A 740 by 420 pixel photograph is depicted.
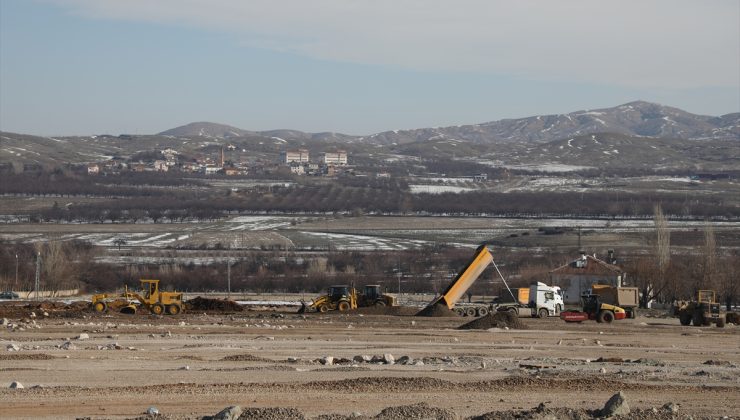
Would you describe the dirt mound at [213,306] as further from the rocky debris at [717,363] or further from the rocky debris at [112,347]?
the rocky debris at [717,363]

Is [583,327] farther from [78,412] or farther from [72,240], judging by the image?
[72,240]

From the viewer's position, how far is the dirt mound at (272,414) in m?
16.1

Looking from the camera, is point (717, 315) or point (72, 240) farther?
point (72, 240)

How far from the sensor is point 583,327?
142 feet

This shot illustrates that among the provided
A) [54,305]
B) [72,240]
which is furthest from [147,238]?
[54,305]

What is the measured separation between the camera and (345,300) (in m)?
52.2

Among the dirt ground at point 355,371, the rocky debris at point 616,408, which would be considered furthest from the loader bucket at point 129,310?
the rocky debris at point 616,408

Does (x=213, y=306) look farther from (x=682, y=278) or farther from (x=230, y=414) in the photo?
(x=230, y=414)

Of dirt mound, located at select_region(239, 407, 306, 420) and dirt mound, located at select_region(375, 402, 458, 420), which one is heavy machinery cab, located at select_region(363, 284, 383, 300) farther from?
dirt mound, located at select_region(239, 407, 306, 420)

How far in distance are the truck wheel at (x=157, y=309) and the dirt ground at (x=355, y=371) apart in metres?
6.82

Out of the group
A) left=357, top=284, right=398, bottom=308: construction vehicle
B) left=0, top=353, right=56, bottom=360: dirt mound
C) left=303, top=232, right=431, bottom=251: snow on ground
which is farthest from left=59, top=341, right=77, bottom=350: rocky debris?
left=303, top=232, right=431, bottom=251: snow on ground

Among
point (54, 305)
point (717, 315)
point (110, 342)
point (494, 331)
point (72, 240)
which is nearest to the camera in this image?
point (110, 342)

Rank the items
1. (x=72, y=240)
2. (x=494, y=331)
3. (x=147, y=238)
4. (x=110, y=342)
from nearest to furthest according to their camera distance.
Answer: (x=110, y=342), (x=494, y=331), (x=72, y=240), (x=147, y=238)

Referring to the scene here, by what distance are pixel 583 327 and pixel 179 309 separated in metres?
17.6
